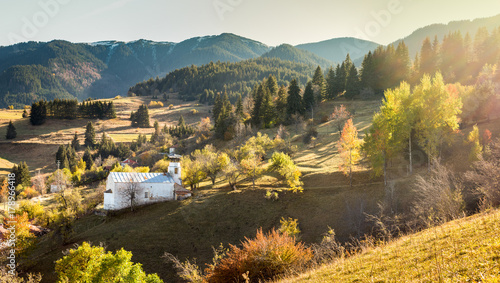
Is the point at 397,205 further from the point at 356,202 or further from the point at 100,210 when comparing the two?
the point at 100,210

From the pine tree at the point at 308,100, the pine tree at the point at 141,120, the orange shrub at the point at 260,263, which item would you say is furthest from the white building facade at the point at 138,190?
the pine tree at the point at 141,120

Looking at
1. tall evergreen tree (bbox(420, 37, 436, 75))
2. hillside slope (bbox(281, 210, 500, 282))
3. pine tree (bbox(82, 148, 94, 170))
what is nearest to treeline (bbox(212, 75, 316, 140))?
tall evergreen tree (bbox(420, 37, 436, 75))

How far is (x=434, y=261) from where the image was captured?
919 centimetres

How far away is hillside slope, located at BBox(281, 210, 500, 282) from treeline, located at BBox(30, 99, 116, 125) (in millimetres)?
167113

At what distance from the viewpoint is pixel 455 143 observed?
3922 cm

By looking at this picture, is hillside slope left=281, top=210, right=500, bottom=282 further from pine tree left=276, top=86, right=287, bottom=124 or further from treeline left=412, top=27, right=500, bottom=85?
treeline left=412, top=27, right=500, bottom=85

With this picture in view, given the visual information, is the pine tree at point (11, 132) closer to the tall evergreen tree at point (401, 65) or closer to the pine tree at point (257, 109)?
the pine tree at point (257, 109)

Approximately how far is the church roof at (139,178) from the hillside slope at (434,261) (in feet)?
145

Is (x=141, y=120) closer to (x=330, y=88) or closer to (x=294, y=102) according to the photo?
(x=294, y=102)

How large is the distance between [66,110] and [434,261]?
175 m

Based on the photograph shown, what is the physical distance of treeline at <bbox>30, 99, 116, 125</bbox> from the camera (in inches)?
5315

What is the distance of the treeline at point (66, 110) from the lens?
443 feet

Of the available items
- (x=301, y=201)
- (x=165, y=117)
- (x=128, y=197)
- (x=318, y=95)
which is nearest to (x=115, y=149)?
(x=165, y=117)

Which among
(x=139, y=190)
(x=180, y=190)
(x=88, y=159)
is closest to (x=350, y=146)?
(x=180, y=190)
